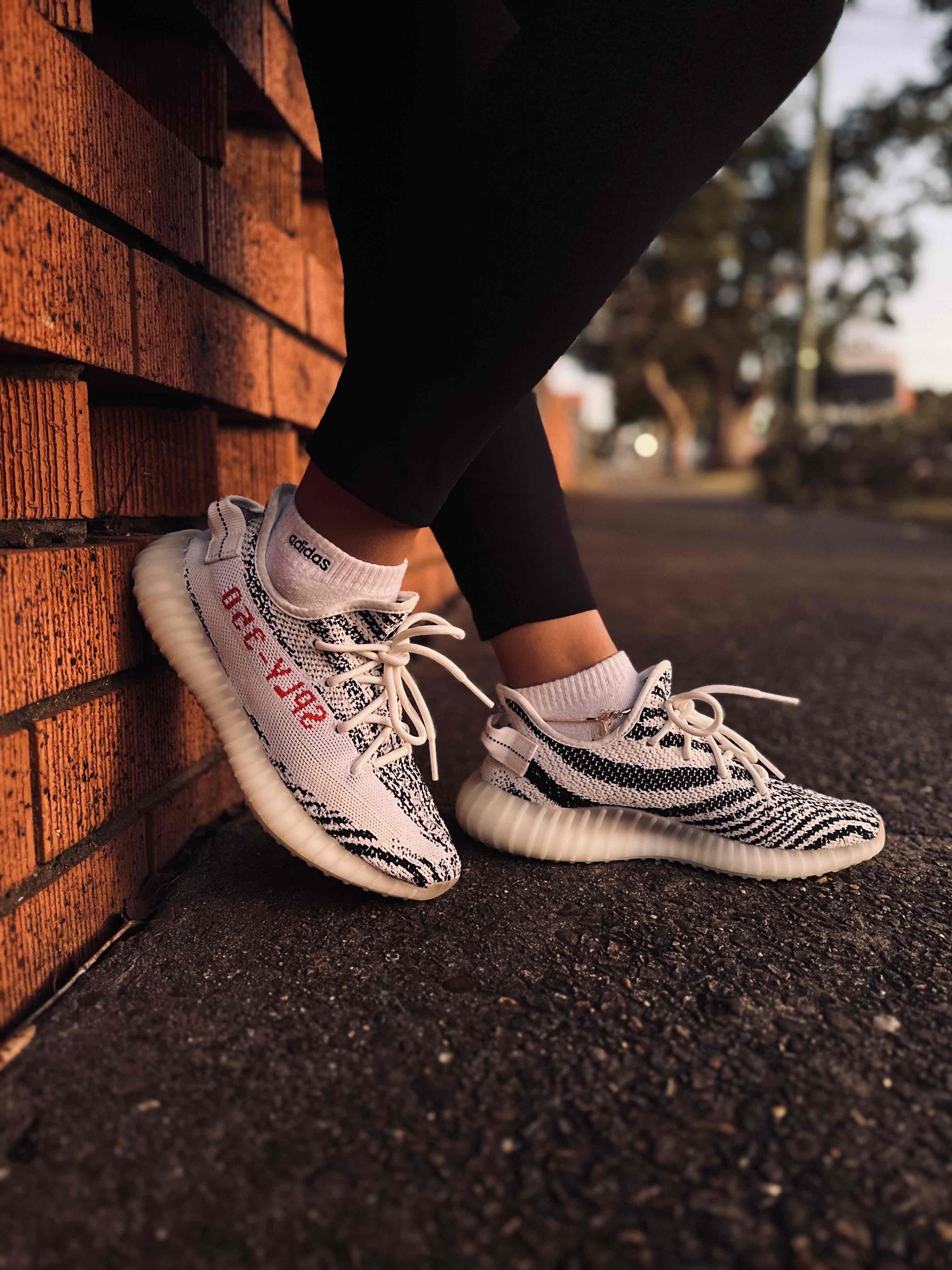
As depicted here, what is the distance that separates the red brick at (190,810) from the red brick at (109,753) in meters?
0.03

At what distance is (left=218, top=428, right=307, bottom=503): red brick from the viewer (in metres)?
1.30

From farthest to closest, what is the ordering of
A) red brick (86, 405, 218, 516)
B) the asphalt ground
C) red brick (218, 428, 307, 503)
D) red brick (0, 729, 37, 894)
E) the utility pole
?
the utility pole < red brick (218, 428, 307, 503) < red brick (86, 405, 218, 516) < red brick (0, 729, 37, 894) < the asphalt ground

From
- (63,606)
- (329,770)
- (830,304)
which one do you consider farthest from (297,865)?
(830,304)

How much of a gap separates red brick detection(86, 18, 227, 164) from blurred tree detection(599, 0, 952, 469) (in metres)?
20.2

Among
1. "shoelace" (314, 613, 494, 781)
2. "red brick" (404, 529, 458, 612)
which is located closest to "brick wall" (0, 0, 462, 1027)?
"shoelace" (314, 613, 494, 781)

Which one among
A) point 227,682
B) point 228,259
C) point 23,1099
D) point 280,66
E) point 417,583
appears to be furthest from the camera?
point 417,583

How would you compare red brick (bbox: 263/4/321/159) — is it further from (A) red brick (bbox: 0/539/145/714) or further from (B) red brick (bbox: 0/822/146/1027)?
(B) red brick (bbox: 0/822/146/1027)

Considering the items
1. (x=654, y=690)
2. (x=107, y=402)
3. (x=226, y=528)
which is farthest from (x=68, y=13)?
(x=654, y=690)

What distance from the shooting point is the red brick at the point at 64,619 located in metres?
0.74

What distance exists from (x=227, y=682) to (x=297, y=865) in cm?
23

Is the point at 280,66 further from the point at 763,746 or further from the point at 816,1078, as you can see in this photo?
the point at 816,1078

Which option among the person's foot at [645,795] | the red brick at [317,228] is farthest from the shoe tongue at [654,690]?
the red brick at [317,228]

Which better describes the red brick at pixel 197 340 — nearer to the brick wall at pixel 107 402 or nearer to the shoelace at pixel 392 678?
the brick wall at pixel 107 402

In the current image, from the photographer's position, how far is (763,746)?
1.60m
